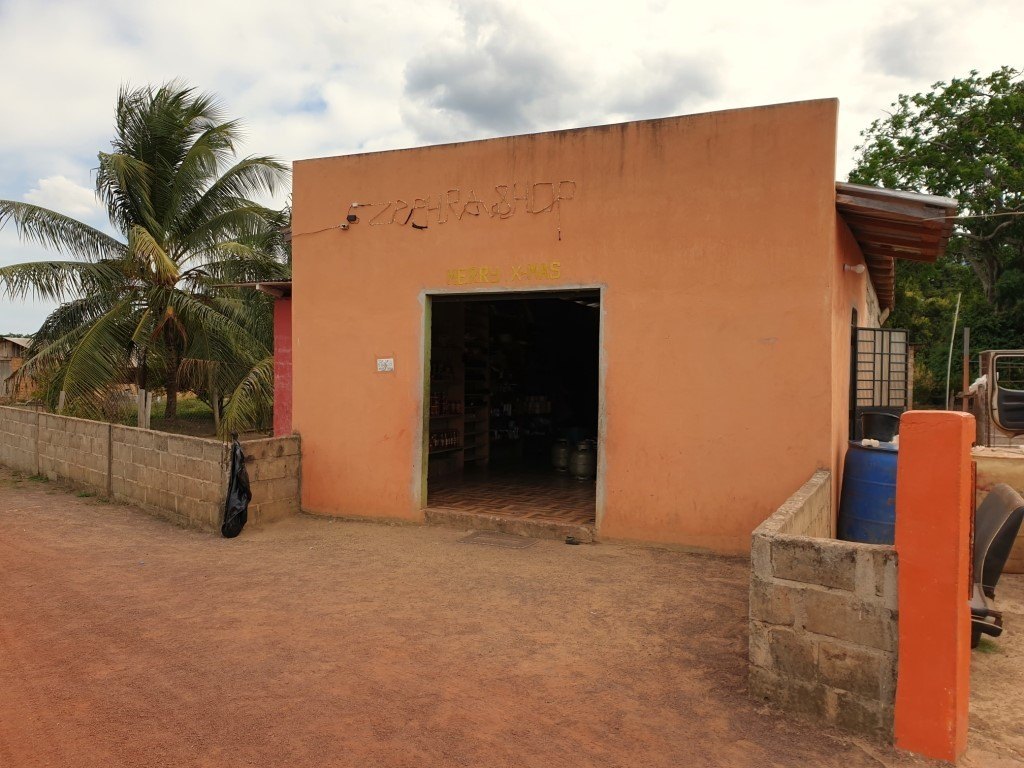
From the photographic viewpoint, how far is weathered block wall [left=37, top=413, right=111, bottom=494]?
9.22 meters

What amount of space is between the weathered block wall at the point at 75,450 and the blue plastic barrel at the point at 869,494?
8.64 m

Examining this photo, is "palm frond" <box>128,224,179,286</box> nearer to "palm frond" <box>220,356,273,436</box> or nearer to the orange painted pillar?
"palm frond" <box>220,356,273,436</box>

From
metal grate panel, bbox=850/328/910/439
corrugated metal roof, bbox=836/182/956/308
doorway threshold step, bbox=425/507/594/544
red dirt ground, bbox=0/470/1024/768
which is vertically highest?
corrugated metal roof, bbox=836/182/956/308

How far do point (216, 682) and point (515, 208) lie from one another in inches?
194

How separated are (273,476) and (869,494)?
19.2 ft

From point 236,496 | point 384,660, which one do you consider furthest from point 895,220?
point 236,496

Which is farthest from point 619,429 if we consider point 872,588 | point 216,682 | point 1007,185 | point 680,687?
point 1007,185

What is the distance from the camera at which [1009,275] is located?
2134cm

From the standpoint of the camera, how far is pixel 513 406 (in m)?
12.5

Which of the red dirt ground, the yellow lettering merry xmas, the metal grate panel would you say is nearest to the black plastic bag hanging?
the red dirt ground

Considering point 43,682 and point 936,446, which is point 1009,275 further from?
point 43,682

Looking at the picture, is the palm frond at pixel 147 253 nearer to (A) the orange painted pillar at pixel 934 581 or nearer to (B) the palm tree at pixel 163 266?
(B) the palm tree at pixel 163 266

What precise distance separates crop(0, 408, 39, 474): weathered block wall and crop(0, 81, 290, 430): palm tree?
3.59ft

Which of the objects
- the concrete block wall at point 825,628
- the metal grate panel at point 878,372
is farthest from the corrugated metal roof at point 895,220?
the concrete block wall at point 825,628
